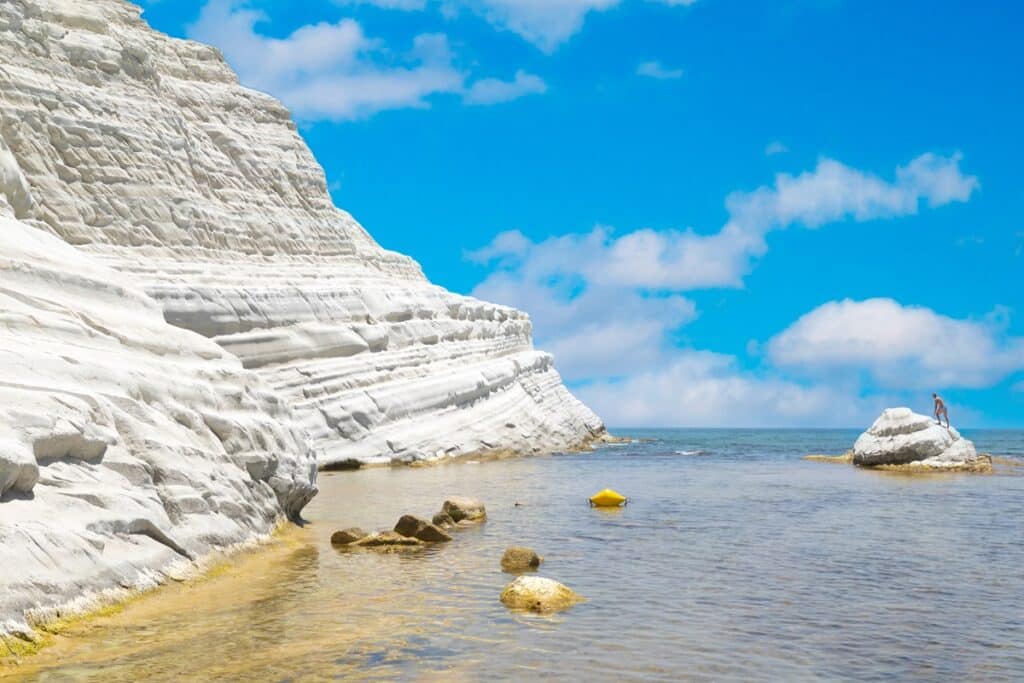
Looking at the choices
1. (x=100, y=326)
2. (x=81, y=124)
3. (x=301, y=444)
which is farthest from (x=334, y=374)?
(x=100, y=326)

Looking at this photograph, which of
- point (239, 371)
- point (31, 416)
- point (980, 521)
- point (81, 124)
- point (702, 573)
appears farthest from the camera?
point (81, 124)

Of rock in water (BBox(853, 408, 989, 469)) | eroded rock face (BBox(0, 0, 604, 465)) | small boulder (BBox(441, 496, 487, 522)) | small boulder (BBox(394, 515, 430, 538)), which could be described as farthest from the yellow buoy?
rock in water (BBox(853, 408, 989, 469))

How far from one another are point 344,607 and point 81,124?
29898mm

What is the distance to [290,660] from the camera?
803 cm

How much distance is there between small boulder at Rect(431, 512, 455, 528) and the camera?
56.7 feet

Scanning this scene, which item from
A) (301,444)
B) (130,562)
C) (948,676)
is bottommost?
(948,676)

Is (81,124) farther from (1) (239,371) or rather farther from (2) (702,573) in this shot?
(2) (702,573)

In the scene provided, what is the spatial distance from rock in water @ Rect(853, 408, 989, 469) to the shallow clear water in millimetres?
15632

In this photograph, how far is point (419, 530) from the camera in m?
15.3

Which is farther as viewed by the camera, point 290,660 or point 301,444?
point 301,444

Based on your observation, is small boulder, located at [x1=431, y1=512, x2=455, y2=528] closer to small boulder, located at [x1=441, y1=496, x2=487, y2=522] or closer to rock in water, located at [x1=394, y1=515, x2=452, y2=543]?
small boulder, located at [x1=441, y1=496, x2=487, y2=522]

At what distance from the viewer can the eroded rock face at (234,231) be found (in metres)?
32.7

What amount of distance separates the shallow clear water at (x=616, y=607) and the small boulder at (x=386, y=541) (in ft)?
1.61

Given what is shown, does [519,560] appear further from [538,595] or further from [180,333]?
[180,333]
